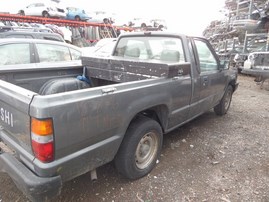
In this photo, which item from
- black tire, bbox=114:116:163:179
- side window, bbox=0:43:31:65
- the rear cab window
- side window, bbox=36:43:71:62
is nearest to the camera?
black tire, bbox=114:116:163:179

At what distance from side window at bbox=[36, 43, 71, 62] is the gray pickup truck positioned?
2.06m

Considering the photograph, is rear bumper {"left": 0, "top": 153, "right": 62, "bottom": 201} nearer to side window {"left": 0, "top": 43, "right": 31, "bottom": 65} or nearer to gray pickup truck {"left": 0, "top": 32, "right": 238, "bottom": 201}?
gray pickup truck {"left": 0, "top": 32, "right": 238, "bottom": 201}

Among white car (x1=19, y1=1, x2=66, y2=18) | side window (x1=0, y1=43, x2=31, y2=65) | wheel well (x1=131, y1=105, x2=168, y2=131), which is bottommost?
wheel well (x1=131, y1=105, x2=168, y2=131)

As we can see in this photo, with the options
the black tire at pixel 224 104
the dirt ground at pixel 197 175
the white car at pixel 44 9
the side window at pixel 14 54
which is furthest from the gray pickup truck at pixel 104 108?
the white car at pixel 44 9

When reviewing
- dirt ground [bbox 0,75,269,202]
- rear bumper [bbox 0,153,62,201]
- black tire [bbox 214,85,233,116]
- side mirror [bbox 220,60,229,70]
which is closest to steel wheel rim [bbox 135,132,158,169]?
dirt ground [bbox 0,75,269,202]

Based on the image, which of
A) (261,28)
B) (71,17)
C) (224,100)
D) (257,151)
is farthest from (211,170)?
(71,17)

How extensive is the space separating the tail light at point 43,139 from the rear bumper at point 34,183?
170mm

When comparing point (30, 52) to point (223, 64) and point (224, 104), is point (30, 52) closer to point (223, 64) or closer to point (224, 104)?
point (223, 64)

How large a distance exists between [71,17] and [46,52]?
1478cm

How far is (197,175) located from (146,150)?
0.77 metres

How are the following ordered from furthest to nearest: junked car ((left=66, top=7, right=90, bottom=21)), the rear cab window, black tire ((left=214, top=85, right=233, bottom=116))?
junked car ((left=66, top=7, right=90, bottom=21)) → black tire ((left=214, top=85, right=233, bottom=116)) → the rear cab window

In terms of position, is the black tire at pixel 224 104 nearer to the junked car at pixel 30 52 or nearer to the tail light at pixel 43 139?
the junked car at pixel 30 52

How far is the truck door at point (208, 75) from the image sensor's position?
12.0ft

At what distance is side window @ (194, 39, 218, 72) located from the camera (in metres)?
3.71
